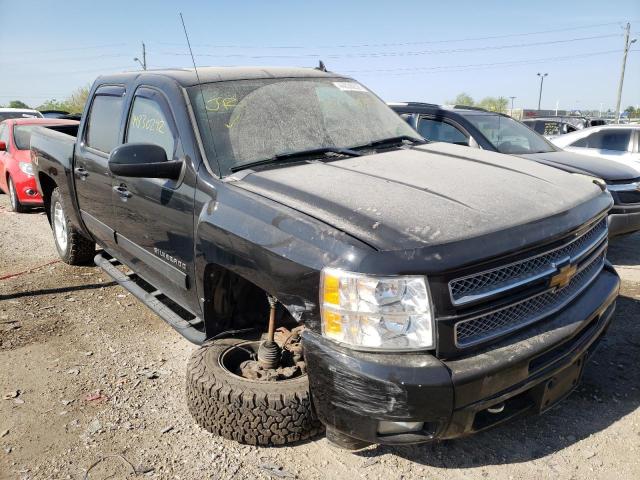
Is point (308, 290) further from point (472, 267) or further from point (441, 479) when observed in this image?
point (441, 479)

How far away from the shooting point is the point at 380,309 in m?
2.06

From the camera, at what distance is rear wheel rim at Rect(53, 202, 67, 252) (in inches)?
227

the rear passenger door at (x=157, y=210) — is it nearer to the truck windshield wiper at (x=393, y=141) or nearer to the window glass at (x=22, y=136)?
the truck windshield wiper at (x=393, y=141)

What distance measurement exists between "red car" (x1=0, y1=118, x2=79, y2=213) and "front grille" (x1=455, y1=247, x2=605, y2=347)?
7.80m

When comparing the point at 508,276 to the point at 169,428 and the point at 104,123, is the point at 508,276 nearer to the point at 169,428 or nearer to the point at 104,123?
the point at 169,428

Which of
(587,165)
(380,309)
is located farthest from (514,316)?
(587,165)

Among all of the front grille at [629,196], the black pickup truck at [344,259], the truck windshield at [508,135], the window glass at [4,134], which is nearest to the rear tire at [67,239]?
the black pickup truck at [344,259]

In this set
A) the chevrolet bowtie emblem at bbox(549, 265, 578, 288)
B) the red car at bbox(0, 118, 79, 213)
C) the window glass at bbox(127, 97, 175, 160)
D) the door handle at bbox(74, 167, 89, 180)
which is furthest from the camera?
the red car at bbox(0, 118, 79, 213)

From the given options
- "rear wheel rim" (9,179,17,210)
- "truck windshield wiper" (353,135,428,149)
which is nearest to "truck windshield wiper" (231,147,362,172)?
"truck windshield wiper" (353,135,428,149)

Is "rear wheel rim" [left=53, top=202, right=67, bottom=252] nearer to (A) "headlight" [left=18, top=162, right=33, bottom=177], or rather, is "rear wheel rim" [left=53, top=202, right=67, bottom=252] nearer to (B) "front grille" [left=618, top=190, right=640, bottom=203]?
(A) "headlight" [left=18, top=162, right=33, bottom=177]

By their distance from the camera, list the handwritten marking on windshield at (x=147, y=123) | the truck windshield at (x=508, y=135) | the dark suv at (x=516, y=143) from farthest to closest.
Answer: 1. the truck windshield at (x=508, y=135)
2. the dark suv at (x=516, y=143)
3. the handwritten marking on windshield at (x=147, y=123)

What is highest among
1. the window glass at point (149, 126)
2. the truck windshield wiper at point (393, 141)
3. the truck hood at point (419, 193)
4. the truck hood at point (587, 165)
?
the window glass at point (149, 126)

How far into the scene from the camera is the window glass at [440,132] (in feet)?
23.0

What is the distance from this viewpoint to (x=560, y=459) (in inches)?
104
